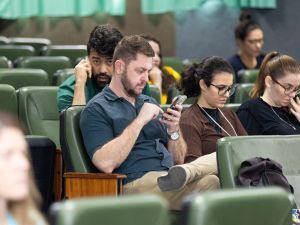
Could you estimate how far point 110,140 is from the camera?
14.8 ft

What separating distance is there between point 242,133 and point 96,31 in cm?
100

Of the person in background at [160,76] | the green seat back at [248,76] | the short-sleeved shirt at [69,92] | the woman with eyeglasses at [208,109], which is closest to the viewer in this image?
the woman with eyeglasses at [208,109]

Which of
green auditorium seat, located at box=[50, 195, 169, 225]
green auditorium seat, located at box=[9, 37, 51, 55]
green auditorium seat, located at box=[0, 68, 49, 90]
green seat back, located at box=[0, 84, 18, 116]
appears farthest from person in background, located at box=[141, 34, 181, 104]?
green auditorium seat, located at box=[50, 195, 169, 225]

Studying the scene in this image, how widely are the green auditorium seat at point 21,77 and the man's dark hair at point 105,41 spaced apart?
1526mm

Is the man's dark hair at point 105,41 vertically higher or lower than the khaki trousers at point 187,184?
higher

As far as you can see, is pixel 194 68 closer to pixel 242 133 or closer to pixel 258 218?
pixel 242 133

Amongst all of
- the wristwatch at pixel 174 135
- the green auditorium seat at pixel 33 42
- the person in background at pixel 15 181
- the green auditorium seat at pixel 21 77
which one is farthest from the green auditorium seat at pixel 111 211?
the green auditorium seat at pixel 33 42

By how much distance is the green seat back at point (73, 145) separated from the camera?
182 inches

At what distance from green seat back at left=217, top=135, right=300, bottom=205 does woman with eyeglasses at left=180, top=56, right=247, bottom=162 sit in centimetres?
60

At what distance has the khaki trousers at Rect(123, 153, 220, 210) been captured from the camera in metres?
4.54

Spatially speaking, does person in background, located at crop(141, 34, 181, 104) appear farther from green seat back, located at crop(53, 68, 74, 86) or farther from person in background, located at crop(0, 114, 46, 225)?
person in background, located at crop(0, 114, 46, 225)

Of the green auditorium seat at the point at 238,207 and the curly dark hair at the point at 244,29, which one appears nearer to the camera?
the green auditorium seat at the point at 238,207

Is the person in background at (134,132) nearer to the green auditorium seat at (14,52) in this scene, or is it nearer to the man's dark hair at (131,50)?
the man's dark hair at (131,50)

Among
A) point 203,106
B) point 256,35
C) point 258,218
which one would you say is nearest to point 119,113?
point 203,106
